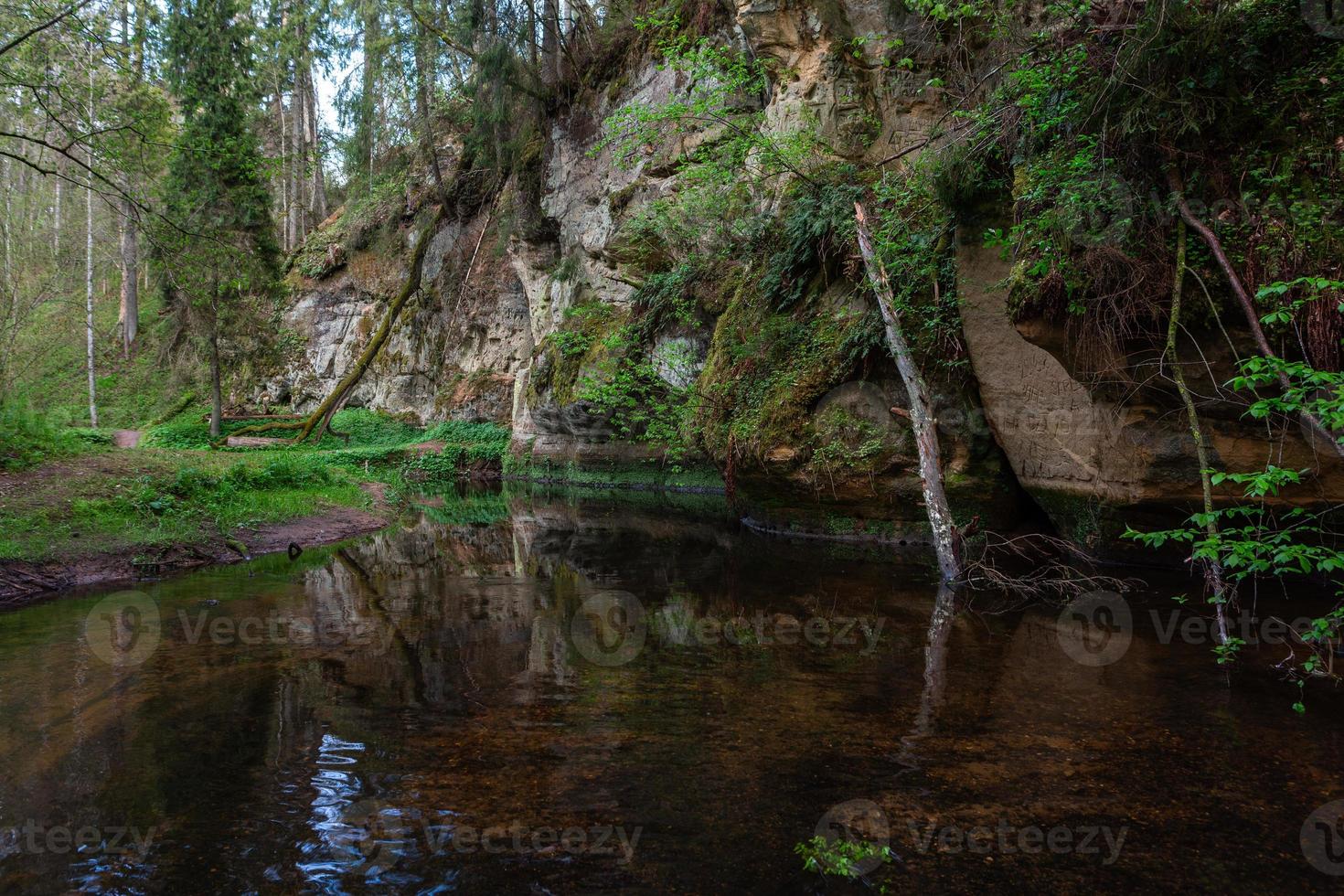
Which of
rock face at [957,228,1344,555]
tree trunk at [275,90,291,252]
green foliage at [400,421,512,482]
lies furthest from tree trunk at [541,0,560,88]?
rock face at [957,228,1344,555]

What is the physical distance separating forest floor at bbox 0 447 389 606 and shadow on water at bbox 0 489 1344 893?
44.8 inches

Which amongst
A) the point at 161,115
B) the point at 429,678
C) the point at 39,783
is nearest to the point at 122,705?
the point at 39,783

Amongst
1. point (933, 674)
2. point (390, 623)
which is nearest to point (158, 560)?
point (390, 623)

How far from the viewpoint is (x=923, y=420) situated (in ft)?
30.7

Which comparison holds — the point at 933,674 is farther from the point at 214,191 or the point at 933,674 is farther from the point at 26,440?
the point at 214,191

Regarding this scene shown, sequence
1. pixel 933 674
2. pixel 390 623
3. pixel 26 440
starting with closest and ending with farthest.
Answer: pixel 933 674 → pixel 390 623 → pixel 26 440

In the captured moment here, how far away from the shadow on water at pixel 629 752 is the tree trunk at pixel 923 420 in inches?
56.9

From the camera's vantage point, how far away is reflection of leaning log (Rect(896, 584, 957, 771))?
13.5 feet

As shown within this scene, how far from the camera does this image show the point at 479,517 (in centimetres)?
1555

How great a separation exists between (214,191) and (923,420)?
20.9 m

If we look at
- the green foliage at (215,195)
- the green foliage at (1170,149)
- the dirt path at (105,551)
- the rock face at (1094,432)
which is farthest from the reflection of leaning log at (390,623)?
the rock face at (1094,432)

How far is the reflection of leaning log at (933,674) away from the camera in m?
4.12

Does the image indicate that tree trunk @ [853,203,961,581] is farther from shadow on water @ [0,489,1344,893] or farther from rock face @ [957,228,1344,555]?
shadow on water @ [0,489,1344,893]

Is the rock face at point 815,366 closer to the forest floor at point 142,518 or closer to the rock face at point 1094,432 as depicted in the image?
the rock face at point 1094,432
